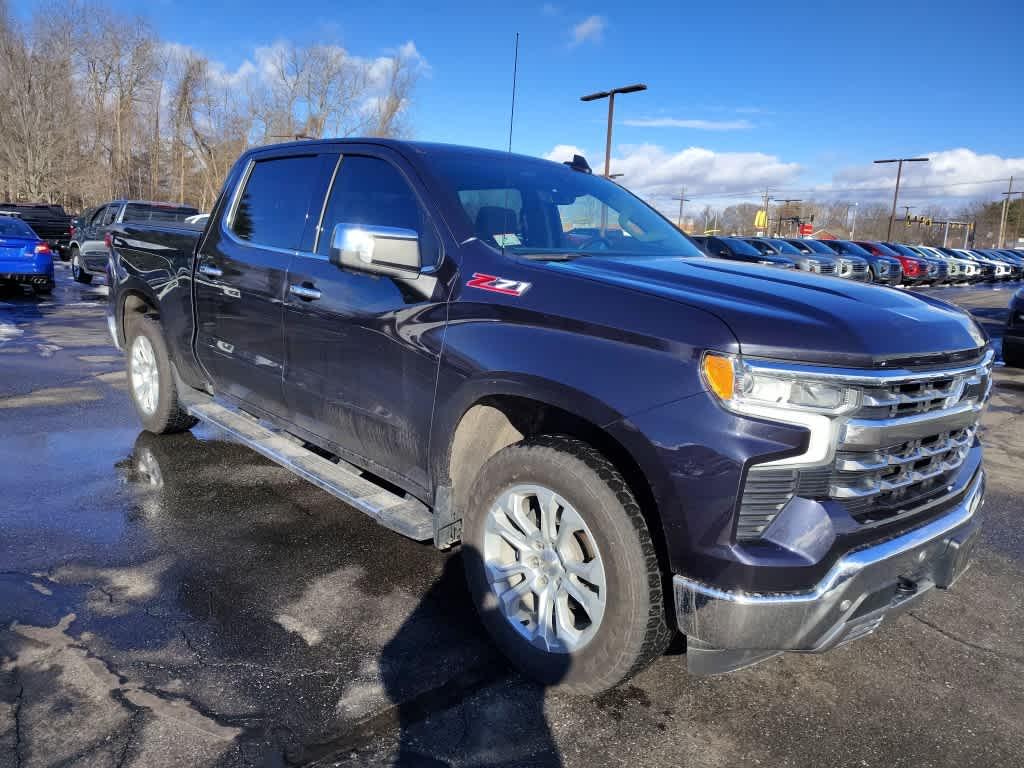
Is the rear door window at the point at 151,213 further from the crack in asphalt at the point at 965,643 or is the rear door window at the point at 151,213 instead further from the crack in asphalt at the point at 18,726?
the crack in asphalt at the point at 965,643

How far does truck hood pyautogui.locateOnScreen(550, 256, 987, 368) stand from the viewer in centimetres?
215

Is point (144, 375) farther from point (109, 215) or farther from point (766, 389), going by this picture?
point (109, 215)

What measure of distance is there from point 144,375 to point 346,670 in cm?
361

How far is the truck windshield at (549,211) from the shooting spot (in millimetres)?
3188

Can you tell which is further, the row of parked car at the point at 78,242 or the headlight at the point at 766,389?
the row of parked car at the point at 78,242

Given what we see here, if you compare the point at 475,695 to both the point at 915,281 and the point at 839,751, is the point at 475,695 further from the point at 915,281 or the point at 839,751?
the point at 915,281

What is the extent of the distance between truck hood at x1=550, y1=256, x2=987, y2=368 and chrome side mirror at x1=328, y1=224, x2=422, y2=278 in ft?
1.86

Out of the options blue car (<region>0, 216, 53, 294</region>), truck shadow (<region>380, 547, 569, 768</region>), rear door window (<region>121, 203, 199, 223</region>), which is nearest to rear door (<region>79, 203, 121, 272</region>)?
rear door window (<region>121, 203, 199, 223</region>)

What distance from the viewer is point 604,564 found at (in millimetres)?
2395

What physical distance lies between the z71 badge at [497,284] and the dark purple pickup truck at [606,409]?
0.03 feet

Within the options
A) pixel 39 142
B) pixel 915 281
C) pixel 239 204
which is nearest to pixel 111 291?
pixel 239 204

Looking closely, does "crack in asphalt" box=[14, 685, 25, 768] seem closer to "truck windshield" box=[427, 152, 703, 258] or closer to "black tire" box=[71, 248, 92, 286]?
"truck windshield" box=[427, 152, 703, 258]

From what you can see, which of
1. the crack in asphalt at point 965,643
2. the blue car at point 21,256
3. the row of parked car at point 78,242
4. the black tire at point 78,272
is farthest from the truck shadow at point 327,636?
the black tire at point 78,272

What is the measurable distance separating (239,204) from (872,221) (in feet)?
402
